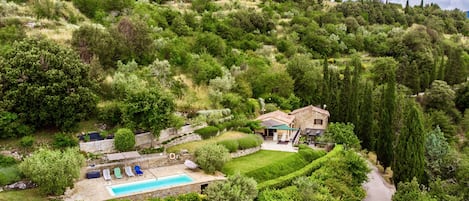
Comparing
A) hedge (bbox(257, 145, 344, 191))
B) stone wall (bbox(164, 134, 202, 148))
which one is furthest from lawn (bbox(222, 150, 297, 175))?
stone wall (bbox(164, 134, 202, 148))

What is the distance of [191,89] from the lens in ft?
115

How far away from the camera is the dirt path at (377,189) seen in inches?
1171

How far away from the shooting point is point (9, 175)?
2075 centimetres

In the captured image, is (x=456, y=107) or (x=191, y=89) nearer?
(x=191, y=89)

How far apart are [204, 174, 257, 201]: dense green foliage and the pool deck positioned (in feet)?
4.82

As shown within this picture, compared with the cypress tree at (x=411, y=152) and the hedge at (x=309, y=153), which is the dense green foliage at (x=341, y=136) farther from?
the cypress tree at (x=411, y=152)

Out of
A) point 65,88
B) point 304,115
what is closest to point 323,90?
point 304,115

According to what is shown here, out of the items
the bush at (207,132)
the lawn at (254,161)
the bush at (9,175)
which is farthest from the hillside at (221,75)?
the lawn at (254,161)

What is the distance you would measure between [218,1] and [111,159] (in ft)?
188

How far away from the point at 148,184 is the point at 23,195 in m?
6.04

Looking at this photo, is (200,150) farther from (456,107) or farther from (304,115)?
(456,107)

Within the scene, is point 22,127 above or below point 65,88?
below

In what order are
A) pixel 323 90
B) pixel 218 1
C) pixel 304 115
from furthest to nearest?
pixel 218 1
pixel 323 90
pixel 304 115

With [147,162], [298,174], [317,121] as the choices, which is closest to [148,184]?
[147,162]
